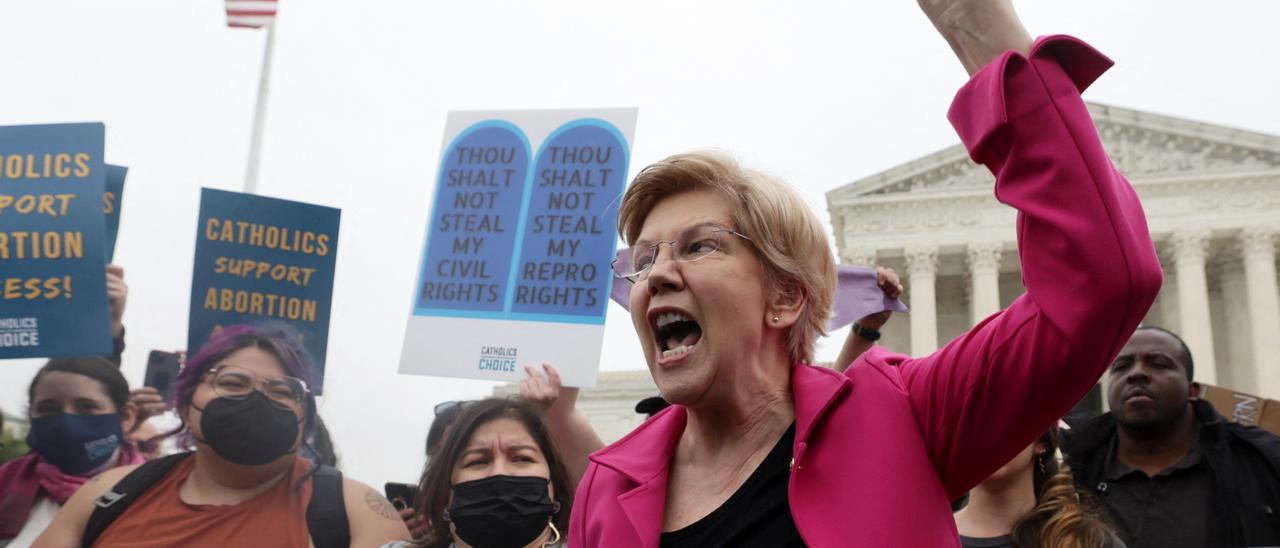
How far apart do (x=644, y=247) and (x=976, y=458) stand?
2.32 feet

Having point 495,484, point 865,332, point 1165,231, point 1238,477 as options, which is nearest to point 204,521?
point 495,484

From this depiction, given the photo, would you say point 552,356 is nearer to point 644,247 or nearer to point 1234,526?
point 1234,526

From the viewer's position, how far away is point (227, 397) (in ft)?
15.1

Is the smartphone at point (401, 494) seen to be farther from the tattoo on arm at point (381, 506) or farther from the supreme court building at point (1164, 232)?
the supreme court building at point (1164, 232)

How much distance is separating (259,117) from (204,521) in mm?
6714

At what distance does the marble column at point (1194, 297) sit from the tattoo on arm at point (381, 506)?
3477 centimetres

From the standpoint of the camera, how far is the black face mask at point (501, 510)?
422 cm

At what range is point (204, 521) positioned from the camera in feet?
14.6

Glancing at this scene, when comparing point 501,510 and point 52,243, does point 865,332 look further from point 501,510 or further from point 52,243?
point 52,243

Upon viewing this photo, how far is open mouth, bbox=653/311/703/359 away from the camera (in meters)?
1.94

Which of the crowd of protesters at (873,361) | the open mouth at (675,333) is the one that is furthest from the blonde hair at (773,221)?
the open mouth at (675,333)

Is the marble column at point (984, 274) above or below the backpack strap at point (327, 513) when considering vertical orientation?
above

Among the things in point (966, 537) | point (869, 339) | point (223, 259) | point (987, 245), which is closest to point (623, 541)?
point (966, 537)

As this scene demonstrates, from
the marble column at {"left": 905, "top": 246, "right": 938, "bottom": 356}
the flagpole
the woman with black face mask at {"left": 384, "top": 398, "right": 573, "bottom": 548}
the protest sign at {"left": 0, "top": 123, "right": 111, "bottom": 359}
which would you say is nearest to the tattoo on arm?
the woman with black face mask at {"left": 384, "top": 398, "right": 573, "bottom": 548}
